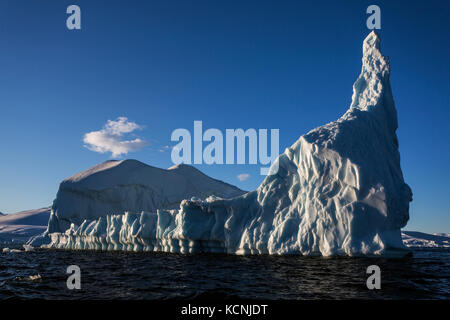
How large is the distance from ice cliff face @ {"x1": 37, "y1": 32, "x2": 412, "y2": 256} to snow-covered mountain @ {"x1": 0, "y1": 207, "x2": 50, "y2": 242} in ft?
236

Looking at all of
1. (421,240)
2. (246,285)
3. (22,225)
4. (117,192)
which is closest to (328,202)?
(246,285)

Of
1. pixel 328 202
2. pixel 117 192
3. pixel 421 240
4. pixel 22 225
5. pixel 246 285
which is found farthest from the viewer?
pixel 22 225

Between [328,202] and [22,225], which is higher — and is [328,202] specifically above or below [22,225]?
above

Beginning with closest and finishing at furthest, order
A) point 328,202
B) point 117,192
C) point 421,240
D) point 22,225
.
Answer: point 328,202
point 117,192
point 421,240
point 22,225

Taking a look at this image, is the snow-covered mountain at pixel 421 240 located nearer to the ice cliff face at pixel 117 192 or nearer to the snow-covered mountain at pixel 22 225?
the ice cliff face at pixel 117 192

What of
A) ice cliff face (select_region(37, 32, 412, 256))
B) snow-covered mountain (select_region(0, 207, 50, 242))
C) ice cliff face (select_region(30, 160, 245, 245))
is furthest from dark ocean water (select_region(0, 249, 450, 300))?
snow-covered mountain (select_region(0, 207, 50, 242))

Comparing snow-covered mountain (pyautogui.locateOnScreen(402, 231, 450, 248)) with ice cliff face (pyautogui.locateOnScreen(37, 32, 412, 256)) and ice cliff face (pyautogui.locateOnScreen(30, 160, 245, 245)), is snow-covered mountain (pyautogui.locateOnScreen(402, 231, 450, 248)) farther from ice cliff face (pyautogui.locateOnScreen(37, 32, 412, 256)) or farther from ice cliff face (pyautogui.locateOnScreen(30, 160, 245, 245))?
ice cliff face (pyautogui.locateOnScreen(37, 32, 412, 256))

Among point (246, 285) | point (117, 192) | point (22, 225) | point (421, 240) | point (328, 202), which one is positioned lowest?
point (22, 225)

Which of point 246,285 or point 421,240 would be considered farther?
point 421,240

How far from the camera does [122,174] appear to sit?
5572cm

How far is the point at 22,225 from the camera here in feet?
316

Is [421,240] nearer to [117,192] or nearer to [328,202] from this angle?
[328,202]

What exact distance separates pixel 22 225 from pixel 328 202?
346 feet

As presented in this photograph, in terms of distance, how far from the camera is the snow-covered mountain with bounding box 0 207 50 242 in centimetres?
8088
